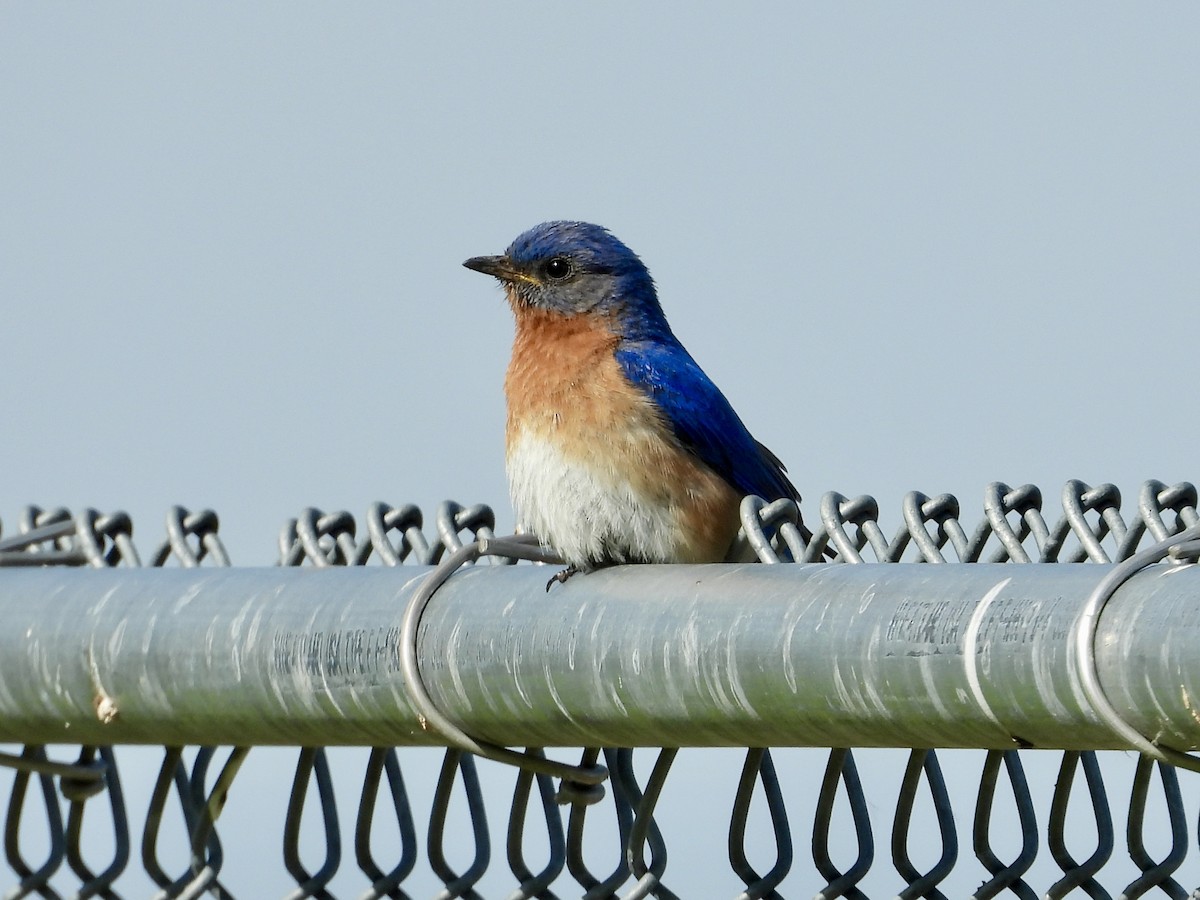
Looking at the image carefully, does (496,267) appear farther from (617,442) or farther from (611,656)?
(611,656)

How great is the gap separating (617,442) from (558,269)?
3.97ft

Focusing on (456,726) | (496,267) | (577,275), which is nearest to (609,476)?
(577,275)

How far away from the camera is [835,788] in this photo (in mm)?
2854

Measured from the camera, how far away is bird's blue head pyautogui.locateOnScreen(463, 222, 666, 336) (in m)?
5.51

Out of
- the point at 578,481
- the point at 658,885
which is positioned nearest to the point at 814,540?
the point at 658,885

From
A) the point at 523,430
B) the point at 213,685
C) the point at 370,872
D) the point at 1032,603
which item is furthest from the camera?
the point at 523,430

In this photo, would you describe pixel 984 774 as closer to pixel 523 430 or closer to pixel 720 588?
pixel 720 588

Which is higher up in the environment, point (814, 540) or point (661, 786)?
point (814, 540)

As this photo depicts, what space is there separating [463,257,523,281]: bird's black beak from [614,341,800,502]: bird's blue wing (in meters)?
0.63

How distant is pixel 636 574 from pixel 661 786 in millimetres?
444

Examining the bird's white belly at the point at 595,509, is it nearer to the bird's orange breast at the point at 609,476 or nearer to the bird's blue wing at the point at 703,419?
the bird's orange breast at the point at 609,476

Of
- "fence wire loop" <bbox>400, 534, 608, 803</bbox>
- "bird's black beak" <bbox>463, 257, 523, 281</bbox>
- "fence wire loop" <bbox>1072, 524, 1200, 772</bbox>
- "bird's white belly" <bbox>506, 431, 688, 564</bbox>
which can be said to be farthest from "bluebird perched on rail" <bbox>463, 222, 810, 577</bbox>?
"fence wire loop" <bbox>1072, 524, 1200, 772</bbox>

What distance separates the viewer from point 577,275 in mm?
5621

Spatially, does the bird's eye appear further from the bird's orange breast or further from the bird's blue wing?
the bird's orange breast
